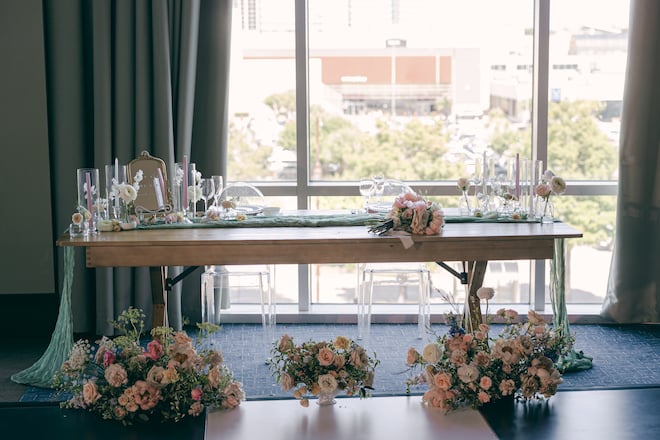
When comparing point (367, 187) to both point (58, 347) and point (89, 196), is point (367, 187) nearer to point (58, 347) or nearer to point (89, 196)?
point (89, 196)

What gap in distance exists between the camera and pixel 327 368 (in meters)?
2.22

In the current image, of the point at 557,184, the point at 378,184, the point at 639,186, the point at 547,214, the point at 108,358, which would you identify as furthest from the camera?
the point at 639,186

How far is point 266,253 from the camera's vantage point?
3775 millimetres

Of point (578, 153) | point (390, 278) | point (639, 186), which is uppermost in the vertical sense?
point (578, 153)

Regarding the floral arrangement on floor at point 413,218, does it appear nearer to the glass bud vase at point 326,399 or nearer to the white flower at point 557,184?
the white flower at point 557,184

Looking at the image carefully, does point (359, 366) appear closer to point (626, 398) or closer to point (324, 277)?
point (626, 398)

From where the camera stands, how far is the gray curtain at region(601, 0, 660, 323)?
191 inches

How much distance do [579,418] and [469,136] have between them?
3.34 meters

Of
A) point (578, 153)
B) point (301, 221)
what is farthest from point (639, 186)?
point (301, 221)

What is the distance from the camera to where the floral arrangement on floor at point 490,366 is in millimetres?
2137

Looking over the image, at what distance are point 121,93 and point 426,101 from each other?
5.54 ft

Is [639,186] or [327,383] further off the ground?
[639,186]

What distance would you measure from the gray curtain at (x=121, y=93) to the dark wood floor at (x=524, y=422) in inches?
111

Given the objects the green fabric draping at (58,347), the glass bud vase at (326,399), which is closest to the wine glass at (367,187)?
the green fabric draping at (58,347)
